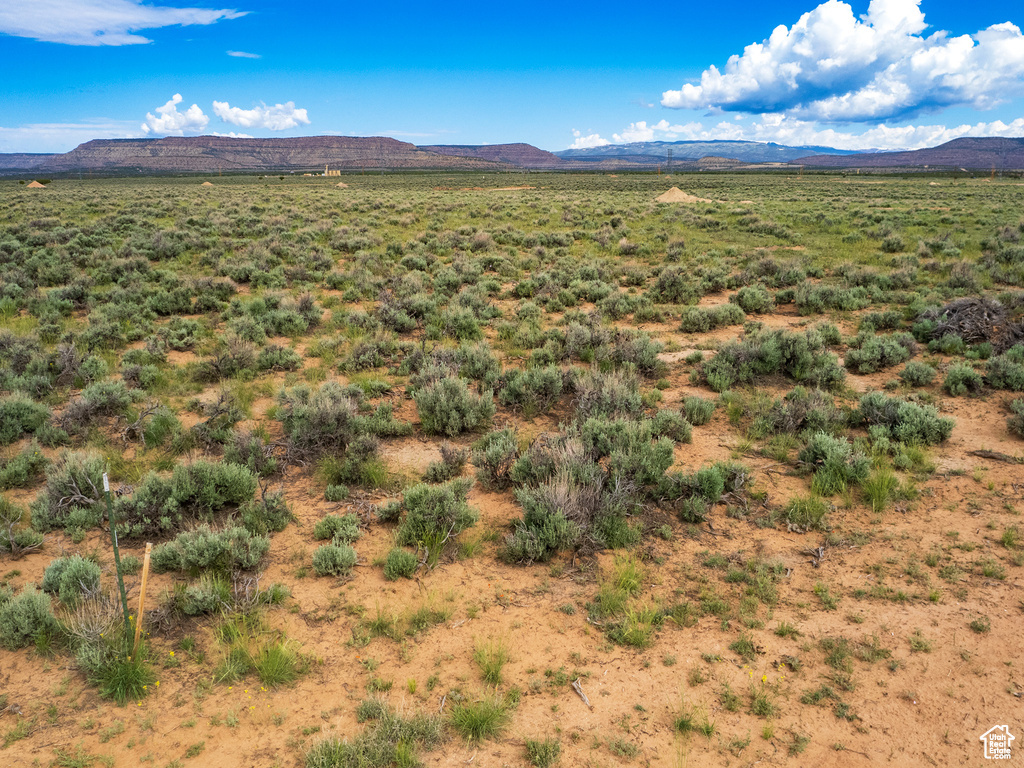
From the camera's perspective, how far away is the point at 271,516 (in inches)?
216

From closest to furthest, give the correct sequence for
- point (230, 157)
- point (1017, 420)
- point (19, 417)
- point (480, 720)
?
point (480, 720)
point (1017, 420)
point (19, 417)
point (230, 157)

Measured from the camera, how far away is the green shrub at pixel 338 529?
206 inches

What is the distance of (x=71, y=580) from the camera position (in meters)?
4.28

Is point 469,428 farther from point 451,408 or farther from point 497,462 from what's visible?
point 497,462

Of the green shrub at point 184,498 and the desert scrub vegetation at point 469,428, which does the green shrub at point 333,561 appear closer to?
the desert scrub vegetation at point 469,428

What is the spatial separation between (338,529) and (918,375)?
875 cm

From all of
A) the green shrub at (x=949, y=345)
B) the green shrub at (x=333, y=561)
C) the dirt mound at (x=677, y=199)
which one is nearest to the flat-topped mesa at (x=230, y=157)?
the dirt mound at (x=677, y=199)

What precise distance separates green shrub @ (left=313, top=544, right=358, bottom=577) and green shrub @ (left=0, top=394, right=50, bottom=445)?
4.93 m

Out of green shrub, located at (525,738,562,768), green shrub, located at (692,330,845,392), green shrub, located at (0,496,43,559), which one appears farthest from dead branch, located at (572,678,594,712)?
green shrub, located at (692,330,845,392)

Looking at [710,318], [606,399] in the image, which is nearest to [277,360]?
[606,399]

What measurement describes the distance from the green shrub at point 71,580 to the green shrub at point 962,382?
10683mm

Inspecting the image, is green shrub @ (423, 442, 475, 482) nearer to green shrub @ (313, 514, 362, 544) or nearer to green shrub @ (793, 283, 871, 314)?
green shrub @ (313, 514, 362, 544)

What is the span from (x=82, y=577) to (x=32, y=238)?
2060cm

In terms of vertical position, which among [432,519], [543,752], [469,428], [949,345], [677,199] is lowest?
[543,752]
